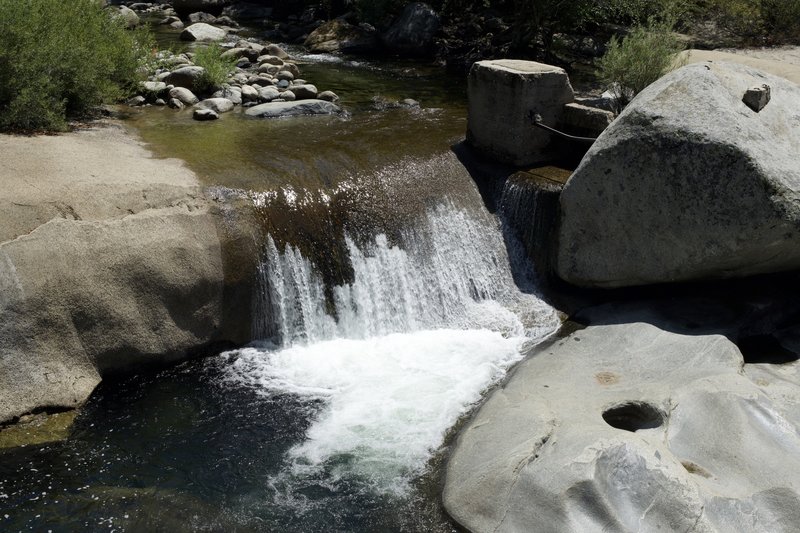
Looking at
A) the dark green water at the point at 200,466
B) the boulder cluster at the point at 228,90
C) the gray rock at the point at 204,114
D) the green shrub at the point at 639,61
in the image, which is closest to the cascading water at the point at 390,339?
the dark green water at the point at 200,466

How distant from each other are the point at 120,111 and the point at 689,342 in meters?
8.73

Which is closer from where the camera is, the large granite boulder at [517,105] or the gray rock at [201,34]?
the large granite boulder at [517,105]

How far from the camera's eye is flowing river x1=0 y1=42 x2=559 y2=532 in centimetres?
627

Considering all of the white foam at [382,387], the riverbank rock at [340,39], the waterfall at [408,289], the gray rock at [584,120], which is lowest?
the white foam at [382,387]

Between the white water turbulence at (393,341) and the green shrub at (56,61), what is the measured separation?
369 cm

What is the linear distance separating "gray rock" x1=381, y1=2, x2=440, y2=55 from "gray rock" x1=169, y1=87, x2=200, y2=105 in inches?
299

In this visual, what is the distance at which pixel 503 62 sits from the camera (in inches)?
424

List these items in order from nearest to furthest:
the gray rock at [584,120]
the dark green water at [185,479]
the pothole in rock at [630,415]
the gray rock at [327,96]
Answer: the dark green water at [185,479]
the pothole in rock at [630,415]
the gray rock at [584,120]
the gray rock at [327,96]

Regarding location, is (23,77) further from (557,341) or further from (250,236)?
(557,341)

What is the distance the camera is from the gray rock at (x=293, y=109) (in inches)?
487

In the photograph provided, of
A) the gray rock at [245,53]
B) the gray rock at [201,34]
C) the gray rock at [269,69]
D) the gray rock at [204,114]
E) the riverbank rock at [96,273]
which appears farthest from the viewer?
the gray rock at [201,34]

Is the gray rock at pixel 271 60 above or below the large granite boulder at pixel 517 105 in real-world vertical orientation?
below

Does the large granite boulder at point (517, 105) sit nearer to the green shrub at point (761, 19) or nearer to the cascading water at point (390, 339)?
the cascading water at point (390, 339)

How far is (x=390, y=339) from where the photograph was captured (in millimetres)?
8789
